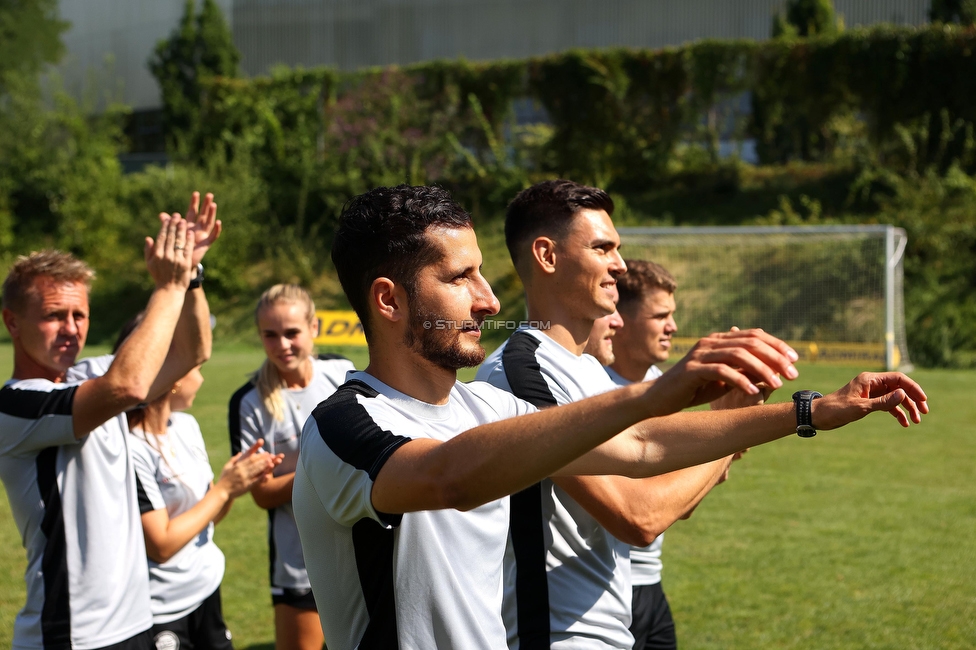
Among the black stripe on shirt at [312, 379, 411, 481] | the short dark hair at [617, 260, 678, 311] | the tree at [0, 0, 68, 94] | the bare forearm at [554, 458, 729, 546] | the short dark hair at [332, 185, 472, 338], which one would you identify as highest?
the tree at [0, 0, 68, 94]

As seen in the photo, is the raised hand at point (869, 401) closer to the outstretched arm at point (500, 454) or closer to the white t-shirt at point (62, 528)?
the outstretched arm at point (500, 454)

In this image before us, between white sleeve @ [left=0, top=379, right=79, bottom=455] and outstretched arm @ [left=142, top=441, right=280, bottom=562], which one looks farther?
outstretched arm @ [left=142, top=441, right=280, bottom=562]

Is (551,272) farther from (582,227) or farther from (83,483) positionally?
(83,483)

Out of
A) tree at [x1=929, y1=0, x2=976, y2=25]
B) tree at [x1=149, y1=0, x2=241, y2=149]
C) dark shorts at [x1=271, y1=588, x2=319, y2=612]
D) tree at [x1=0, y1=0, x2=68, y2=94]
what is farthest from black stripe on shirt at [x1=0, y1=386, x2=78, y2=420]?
tree at [x1=0, y1=0, x2=68, y2=94]

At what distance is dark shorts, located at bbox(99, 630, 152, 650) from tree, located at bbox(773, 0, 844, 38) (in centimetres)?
3279

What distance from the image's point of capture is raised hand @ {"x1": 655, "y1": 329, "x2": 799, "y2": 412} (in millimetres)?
1636

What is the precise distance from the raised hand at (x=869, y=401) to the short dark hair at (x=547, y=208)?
1.39m

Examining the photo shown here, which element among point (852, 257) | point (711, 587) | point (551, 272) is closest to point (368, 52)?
point (852, 257)

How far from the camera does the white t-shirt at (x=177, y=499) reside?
4.09 m

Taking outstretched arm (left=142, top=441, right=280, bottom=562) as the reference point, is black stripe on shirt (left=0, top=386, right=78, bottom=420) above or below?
above

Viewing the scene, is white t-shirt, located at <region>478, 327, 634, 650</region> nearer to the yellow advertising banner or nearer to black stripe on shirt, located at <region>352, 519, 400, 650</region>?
black stripe on shirt, located at <region>352, 519, 400, 650</region>

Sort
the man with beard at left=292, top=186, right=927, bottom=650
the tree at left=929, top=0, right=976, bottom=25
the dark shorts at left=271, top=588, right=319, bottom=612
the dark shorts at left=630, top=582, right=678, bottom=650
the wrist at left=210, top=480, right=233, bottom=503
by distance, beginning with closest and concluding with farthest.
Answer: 1. the man with beard at left=292, top=186, right=927, bottom=650
2. the wrist at left=210, top=480, right=233, bottom=503
3. the dark shorts at left=630, top=582, right=678, bottom=650
4. the dark shorts at left=271, top=588, right=319, bottom=612
5. the tree at left=929, top=0, right=976, bottom=25

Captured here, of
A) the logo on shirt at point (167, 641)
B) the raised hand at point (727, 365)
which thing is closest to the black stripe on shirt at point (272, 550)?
the logo on shirt at point (167, 641)

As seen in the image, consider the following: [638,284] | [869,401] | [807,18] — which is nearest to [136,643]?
[869,401]
